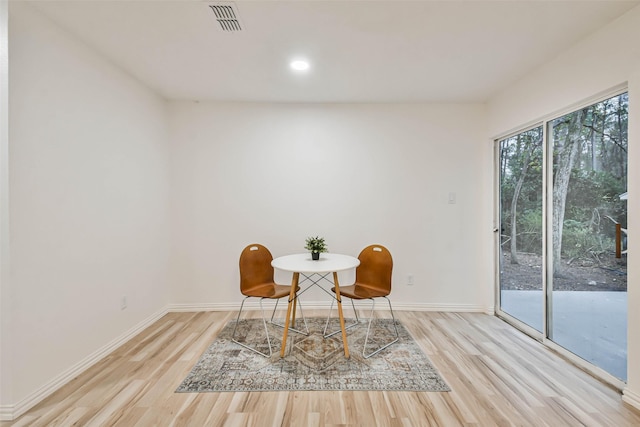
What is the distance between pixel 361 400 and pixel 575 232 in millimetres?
2138

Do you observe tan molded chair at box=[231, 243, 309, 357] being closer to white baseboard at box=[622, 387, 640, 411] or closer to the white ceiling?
the white ceiling

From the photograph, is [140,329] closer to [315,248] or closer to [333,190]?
[315,248]

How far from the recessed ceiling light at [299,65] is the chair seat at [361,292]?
78.9 inches

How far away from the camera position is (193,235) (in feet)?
11.1

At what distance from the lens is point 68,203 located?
6.63 feet

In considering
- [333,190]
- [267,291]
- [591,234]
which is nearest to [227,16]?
[333,190]

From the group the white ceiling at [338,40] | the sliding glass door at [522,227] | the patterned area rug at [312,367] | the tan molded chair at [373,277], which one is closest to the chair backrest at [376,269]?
the tan molded chair at [373,277]

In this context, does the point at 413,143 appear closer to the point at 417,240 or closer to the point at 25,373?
the point at 417,240

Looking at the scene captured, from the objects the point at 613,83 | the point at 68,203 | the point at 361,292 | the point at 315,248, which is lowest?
the point at 361,292

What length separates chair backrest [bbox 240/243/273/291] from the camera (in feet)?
9.02

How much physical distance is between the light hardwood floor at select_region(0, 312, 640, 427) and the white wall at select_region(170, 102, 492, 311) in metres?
1.09

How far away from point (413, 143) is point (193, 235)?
2.91 meters

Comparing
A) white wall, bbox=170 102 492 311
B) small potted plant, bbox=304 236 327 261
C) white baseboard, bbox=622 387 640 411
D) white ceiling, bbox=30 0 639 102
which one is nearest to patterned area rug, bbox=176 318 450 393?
small potted plant, bbox=304 236 327 261

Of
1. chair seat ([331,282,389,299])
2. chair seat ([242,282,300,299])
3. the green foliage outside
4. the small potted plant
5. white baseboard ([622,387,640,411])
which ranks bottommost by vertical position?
white baseboard ([622,387,640,411])
